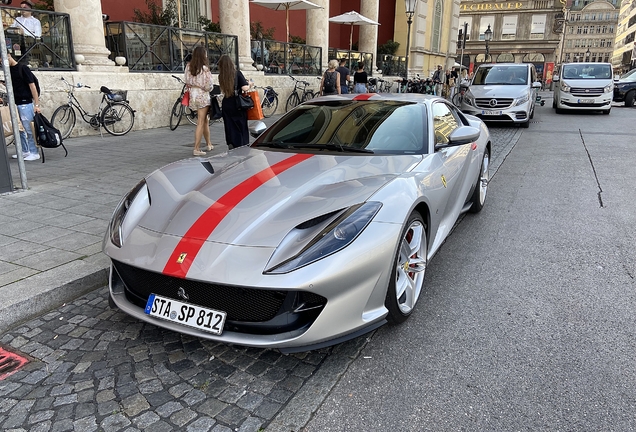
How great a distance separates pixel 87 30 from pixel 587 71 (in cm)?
1681

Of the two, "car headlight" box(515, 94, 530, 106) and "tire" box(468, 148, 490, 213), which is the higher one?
"car headlight" box(515, 94, 530, 106)

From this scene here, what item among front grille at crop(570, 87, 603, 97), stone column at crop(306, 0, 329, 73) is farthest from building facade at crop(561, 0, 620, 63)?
stone column at crop(306, 0, 329, 73)

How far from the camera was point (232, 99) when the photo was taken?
25.3ft

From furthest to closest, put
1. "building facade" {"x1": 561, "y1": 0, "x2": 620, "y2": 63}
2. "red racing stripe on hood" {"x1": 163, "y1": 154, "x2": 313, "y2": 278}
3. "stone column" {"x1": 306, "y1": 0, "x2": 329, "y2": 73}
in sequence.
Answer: "building facade" {"x1": 561, "y1": 0, "x2": 620, "y2": 63}
"stone column" {"x1": 306, "y1": 0, "x2": 329, "y2": 73}
"red racing stripe on hood" {"x1": 163, "y1": 154, "x2": 313, "y2": 278}

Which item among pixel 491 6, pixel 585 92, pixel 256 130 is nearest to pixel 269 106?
pixel 256 130

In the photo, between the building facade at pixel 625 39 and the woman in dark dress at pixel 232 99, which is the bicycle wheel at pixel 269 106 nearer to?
the woman in dark dress at pixel 232 99

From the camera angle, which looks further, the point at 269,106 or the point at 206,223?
the point at 269,106

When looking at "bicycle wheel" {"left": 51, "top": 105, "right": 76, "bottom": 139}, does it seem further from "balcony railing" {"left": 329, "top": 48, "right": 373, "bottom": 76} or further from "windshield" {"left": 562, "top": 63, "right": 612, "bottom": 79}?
"windshield" {"left": 562, "top": 63, "right": 612, "bottom": 79}

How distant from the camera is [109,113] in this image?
33.7 feet

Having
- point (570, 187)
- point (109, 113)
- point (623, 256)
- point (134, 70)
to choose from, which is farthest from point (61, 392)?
point (134, 70)

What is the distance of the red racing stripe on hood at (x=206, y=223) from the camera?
2.48 m

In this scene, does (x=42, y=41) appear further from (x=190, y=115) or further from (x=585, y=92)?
(x=585, y=92)

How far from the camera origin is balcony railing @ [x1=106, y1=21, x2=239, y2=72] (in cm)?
1126

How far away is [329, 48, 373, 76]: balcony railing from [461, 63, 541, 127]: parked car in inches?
267
